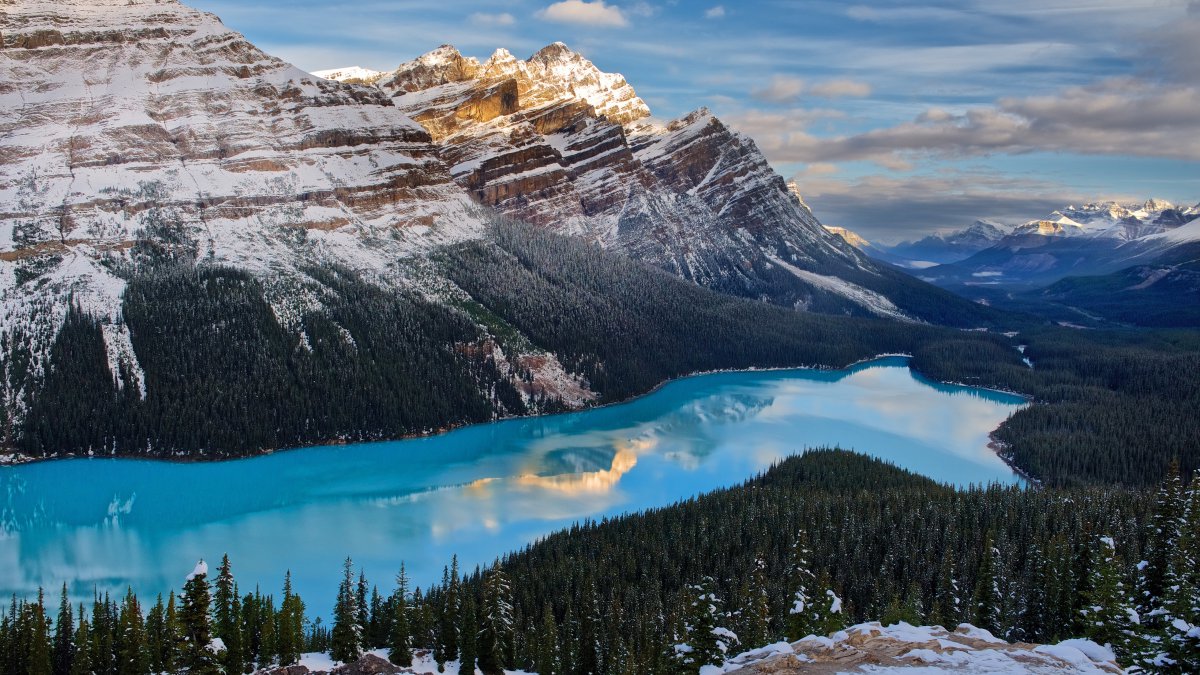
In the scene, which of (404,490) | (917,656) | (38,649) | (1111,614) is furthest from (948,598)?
(404,490)

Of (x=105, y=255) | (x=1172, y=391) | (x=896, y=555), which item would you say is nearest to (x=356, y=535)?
(x=896, y=555)

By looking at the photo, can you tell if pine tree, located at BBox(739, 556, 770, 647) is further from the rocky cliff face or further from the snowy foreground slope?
the rocky cliff face

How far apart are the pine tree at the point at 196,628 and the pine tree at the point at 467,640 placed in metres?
14.7

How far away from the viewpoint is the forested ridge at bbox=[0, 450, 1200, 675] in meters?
40.9

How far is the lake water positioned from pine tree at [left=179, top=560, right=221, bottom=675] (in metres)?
28.3

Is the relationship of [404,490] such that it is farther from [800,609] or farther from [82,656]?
[800,609]

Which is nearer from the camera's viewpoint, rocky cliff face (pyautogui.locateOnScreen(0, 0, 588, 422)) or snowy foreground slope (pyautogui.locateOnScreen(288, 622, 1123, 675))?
snowy foreground slope (pyautogui.locateOnScreen(288, 622, 1123, 675))

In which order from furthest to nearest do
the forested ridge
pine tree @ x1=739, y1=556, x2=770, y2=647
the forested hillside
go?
1. the forested hillside
2. pine tree @ x1=739, y1=556, x2=770, y2=647
3. the forested ridge

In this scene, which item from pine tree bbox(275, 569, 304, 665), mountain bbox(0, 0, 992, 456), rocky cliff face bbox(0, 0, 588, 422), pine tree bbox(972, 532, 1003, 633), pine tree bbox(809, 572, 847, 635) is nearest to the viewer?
pine tree bbox(809, 572, 847, 635)

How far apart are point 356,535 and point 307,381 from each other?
181 ft

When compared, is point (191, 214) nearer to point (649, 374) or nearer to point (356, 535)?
point (649, 374)

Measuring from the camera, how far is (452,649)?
5369 cm

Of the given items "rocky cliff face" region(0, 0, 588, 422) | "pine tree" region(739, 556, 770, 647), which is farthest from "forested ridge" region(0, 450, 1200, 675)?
"rocky cliff face" region(0, 0, 588, 422)

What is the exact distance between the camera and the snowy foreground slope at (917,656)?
28703 millimetres
